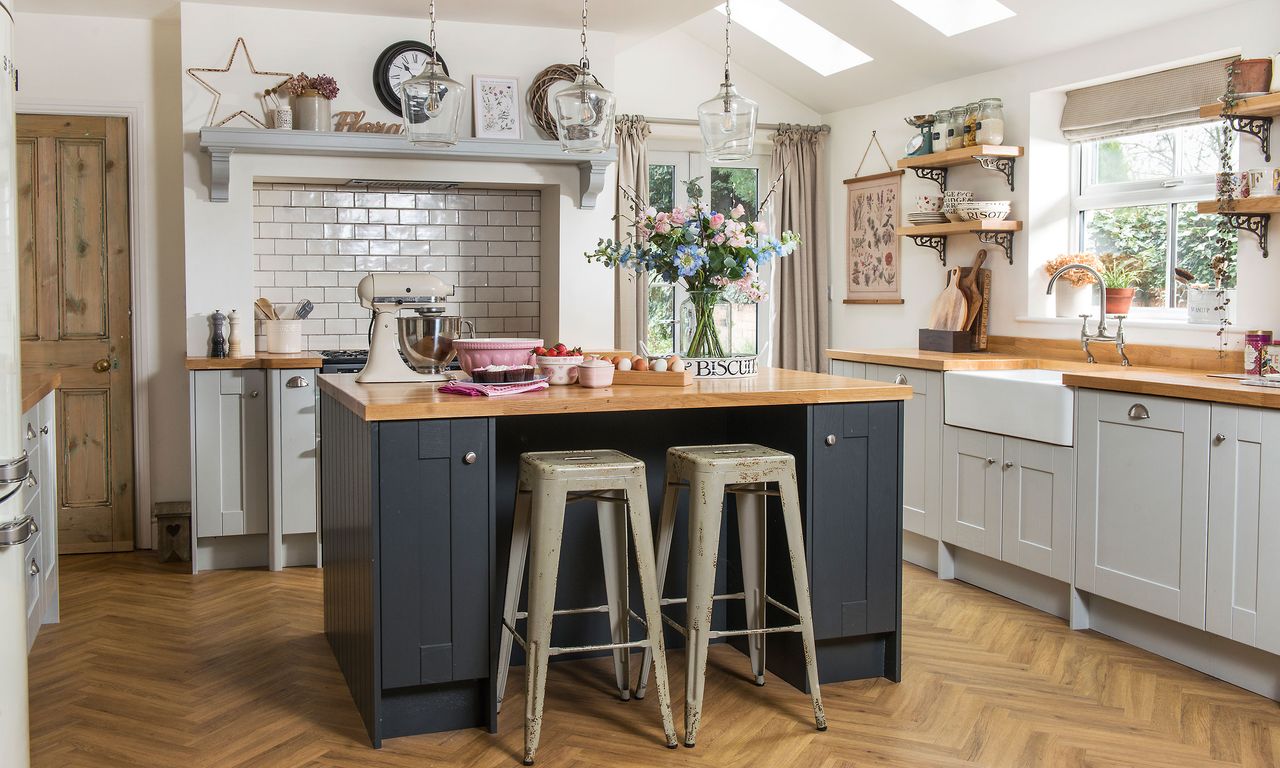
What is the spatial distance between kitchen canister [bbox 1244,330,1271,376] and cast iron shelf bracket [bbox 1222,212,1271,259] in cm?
38

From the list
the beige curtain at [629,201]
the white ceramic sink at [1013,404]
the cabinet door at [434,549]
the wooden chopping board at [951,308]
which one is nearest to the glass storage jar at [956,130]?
the wooden chopping board at [951,308]

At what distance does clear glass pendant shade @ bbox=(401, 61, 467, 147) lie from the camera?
327 centimetres

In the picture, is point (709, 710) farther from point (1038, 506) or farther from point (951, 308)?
point (951, 308)

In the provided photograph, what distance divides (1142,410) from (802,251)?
3.39 metres

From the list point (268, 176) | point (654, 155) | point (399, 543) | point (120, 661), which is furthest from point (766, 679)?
point (654, 155)

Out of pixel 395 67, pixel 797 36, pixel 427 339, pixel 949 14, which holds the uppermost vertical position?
pixel 797 36

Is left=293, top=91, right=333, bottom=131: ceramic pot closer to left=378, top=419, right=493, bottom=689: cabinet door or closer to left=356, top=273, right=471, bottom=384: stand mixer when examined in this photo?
left=356, top=273, right=471, bottom=384: stand mixer

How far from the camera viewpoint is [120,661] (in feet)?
12.5

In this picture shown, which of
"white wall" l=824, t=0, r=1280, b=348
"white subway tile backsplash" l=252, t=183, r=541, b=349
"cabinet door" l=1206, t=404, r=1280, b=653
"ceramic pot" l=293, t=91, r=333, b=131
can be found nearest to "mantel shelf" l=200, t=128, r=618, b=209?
"ceramic pot" l=293, t=91, r=333, b=131

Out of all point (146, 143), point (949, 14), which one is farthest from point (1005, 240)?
point (146, 143)

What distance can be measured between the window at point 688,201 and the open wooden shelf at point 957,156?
4.37ft

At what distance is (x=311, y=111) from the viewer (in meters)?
5.14

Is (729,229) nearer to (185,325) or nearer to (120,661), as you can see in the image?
(120,661)

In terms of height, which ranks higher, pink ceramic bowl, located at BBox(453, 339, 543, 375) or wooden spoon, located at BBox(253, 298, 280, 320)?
wooden spoon, located at BBox(253, 298, 280, 320)
